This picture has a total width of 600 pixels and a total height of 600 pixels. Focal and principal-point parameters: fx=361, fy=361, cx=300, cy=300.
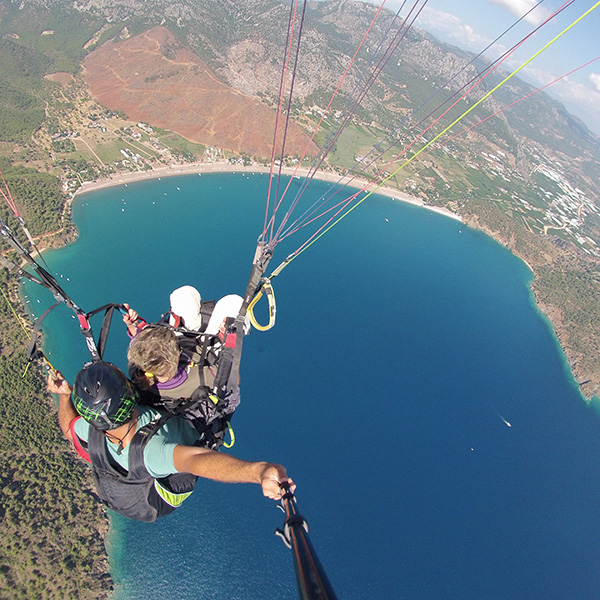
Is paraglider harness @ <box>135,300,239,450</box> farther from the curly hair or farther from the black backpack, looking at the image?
the black backpack

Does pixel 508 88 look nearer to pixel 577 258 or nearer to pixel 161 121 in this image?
pixel 577 258

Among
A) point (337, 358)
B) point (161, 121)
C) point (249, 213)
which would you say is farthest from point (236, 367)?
point (161, 121)

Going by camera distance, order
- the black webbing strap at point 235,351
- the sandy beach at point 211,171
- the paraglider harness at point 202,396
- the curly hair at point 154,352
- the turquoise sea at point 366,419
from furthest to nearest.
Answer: the sandy beach at point 211,171, the turquoise sea at point 366,419, the black webbing strap at point 235,351, the paraglider harness at point 202,396, the curly hair at point 154,352

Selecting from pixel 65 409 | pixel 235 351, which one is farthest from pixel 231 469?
pixel 235 351

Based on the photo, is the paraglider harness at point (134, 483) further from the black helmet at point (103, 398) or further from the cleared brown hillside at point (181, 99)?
the cleared brown hillside at point (181, 99)

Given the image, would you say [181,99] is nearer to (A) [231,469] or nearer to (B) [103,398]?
(B) [103,398]

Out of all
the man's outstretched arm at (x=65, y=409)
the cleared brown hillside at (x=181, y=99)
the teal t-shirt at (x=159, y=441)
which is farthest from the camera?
the cleared brown hillside at (x=181, y=99)

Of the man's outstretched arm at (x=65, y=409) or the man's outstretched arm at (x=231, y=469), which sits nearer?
the man's outstretched arm at (x=231, y=469)

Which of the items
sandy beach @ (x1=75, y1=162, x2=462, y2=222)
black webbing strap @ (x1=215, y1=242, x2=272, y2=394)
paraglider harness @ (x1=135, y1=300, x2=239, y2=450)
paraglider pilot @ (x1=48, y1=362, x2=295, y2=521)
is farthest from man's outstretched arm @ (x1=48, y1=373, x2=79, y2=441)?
sandy beach @ (x1=75, y1=162, x2=462, y2=222)

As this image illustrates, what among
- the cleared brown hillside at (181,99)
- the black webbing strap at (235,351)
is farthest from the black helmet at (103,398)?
the cleared brown hillside at (181,99)
